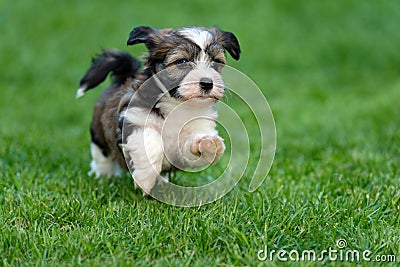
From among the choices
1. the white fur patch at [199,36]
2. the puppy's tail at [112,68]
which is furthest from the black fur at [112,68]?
the white fur patch at [199,36]

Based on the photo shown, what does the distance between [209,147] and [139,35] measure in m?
0.99

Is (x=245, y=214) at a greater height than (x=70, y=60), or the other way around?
(x=245, y=214)

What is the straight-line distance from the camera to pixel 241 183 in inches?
204

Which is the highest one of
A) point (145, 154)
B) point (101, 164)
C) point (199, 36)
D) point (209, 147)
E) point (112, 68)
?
point (199, 36)

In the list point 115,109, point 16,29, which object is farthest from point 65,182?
point 16,29

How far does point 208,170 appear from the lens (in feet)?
18.8

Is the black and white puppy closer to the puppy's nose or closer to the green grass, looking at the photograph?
the puppy's nose

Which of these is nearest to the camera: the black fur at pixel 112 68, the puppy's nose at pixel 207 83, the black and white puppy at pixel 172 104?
the puppy's nose at pixel 207 83

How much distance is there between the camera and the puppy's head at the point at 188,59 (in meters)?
4.07

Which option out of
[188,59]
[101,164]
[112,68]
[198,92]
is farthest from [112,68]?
[198,92]

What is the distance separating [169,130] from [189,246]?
104 cm

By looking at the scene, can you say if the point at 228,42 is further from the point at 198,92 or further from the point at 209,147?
the point at 209,147

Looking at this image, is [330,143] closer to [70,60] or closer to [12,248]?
[12,248]

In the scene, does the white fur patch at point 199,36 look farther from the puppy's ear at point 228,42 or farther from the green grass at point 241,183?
the green grass at point 241,183
